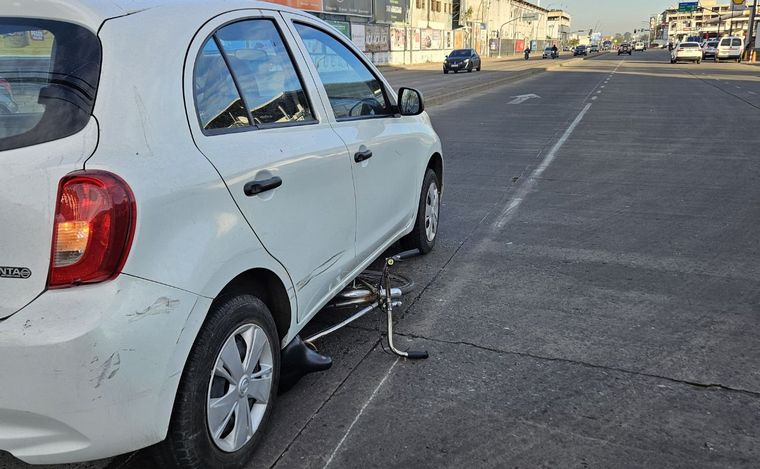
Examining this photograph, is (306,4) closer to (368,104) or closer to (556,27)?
(368,104)

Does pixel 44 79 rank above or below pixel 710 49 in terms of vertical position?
above

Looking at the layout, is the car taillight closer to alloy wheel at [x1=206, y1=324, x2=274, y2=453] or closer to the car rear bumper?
the car rear bumper

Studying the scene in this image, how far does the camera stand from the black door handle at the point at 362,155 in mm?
3471

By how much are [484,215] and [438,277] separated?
6.87 ft

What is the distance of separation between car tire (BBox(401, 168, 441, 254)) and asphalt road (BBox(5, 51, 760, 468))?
0.16m

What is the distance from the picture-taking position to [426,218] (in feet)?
17.1

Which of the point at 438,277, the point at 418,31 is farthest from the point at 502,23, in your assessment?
the point at 438,277

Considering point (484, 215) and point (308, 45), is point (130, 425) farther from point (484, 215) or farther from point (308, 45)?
point (484, 215)

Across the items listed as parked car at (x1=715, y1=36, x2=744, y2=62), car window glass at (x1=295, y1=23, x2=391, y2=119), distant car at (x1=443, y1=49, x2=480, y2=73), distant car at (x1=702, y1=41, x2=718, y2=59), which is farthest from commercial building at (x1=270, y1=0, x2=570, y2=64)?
car window glass at (x1=295, y1=23, x2=391, y2=119)

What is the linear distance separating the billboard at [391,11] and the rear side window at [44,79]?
59.1m

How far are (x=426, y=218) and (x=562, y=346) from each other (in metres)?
1.84

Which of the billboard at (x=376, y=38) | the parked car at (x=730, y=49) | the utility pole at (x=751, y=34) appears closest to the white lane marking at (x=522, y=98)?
the billboard at (x=376, y=38)

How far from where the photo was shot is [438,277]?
4871mm

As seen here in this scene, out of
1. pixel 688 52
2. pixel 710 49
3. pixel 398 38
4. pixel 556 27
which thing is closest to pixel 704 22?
pixel 556 27
